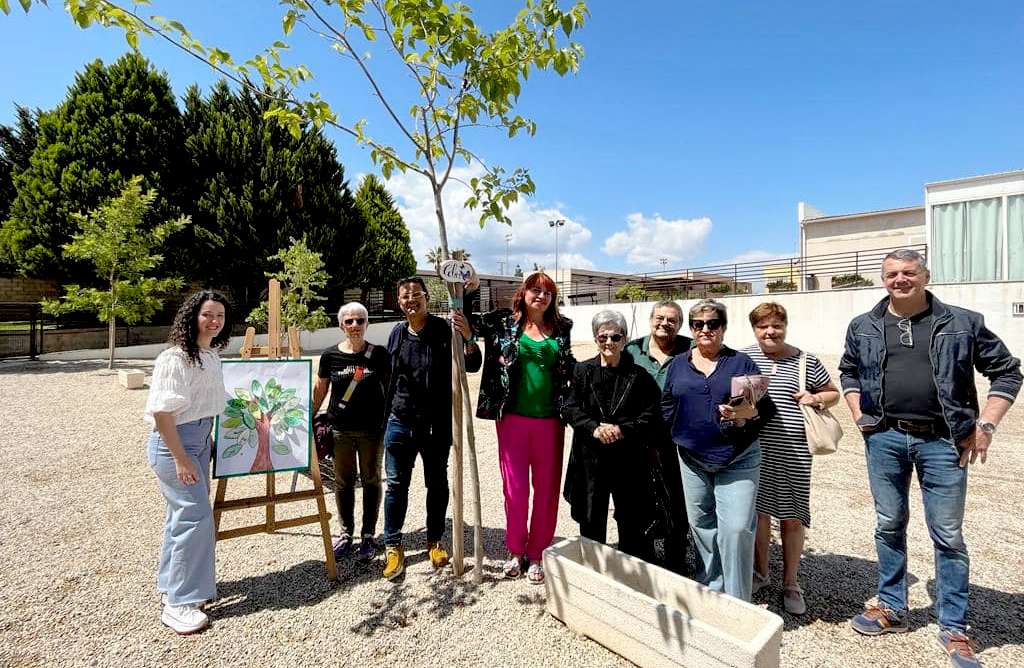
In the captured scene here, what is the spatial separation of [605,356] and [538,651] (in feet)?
5.77

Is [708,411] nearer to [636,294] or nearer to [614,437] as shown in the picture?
[614,437]

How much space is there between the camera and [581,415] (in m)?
3.05

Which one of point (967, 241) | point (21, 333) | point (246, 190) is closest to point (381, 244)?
point (246, 190)

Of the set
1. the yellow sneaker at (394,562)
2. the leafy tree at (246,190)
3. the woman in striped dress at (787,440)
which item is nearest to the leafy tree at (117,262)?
the leafy tree at (246,190)

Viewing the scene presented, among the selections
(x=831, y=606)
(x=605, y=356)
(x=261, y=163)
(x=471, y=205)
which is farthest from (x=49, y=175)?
(x=831, y=606)

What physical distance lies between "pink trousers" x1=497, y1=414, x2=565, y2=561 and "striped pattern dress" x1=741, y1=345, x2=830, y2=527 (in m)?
1.32

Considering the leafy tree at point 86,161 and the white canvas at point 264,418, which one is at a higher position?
the leafy tree at point 86,161

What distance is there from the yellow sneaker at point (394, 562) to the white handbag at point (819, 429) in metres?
2.86

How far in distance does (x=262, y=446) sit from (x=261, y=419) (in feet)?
0.64

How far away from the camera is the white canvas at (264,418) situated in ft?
10.9

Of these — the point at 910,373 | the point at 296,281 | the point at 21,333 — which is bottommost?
the point at 21,333

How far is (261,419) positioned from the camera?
3475 mm

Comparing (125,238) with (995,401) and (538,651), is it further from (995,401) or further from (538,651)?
(995,401)

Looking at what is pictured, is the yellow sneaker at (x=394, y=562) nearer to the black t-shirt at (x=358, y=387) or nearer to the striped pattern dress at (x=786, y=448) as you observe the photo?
the black t-shirt at (x=358, y=387)
